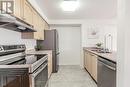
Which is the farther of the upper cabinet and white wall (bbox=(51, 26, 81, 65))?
white wall (bbox=(51, 26, 81, 65))

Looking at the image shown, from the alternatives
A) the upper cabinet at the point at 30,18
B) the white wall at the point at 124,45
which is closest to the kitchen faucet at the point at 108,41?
the upper cabinet at the point at 30,18

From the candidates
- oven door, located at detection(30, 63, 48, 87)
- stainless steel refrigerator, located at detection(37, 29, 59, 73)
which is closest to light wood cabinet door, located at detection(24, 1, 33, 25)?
oven door, located at detection(30, 63, 48, 87)

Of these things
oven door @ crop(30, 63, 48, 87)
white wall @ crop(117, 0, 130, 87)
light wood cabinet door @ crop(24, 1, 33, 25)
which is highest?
light wood cabinet door @ crop(24, 1, 33, 25)

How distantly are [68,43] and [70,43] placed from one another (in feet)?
0.32

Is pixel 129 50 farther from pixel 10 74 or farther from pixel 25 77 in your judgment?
pixel 10 74

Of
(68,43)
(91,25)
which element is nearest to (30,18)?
(91,25)

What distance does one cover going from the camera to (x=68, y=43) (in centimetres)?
866

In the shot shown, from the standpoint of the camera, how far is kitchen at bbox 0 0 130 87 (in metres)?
2.09

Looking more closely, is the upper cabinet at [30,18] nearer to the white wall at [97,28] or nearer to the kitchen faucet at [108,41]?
the white wall at [97,28]

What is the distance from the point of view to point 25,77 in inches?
80.3

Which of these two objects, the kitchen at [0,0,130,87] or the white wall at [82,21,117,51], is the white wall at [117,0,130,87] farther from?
the white wall at [82,21,117,51]

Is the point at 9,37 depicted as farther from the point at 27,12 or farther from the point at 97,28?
the point at 97,28

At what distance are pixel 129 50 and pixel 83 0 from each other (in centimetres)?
281

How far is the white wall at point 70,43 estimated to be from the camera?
862 cm
